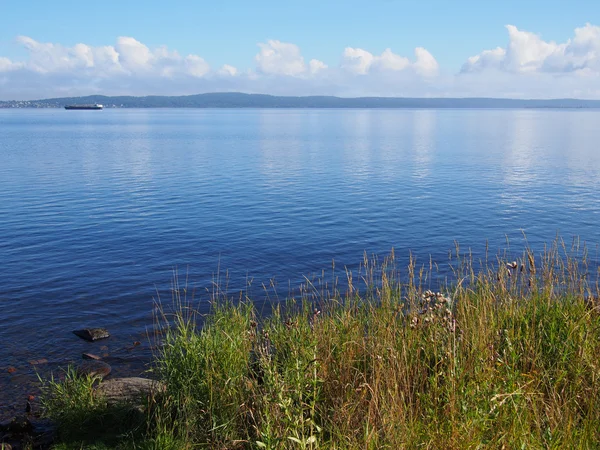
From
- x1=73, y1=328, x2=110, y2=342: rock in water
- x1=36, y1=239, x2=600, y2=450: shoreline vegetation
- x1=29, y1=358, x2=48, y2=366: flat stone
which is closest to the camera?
x1=36, y1=239, x2=600, y2=450: shoreline vegetation

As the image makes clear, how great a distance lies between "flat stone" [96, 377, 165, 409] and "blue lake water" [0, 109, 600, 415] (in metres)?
2.80

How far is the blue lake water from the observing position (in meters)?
18.7

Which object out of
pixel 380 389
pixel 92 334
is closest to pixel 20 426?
pixel 92 334

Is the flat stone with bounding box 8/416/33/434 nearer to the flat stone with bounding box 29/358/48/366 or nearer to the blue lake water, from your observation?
the blue lake water

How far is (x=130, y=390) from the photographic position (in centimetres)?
1088

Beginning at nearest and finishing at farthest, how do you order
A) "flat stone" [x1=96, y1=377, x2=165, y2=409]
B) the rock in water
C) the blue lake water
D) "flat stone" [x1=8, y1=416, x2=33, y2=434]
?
"flat stone" [x1=96, y1=377, x2=165, y2=409]
"flat stone" [x1=8, y1=416, x2=33, y2=434]
the rock in water
the blue lake water

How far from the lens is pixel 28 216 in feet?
105

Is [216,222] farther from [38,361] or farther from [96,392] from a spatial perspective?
[96,392]

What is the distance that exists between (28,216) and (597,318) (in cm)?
3002

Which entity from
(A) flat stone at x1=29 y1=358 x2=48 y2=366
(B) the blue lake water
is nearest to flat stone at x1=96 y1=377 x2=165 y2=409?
(B) the blue lake water

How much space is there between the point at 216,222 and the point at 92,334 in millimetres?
15471

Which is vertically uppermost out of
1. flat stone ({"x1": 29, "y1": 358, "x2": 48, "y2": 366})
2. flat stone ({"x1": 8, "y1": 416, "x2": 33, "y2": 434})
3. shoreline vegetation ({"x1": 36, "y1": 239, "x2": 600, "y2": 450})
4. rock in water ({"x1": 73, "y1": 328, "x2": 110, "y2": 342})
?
shoreline vegetation ({"x1": 36, "y1": 239, "x2": 600, "y2": 450})

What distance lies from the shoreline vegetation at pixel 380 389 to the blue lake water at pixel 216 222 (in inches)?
148

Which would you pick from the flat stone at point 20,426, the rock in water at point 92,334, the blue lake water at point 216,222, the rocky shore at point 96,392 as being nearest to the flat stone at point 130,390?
the rocky shore at point 96,392
